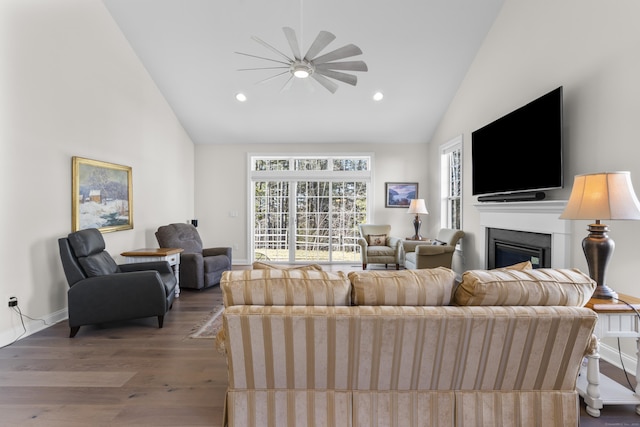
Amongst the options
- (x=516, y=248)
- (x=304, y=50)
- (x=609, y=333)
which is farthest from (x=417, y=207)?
(x=609, y=333)

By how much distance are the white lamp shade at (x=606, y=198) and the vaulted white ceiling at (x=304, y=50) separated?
8.60ft

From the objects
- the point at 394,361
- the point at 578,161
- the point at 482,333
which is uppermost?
the point at 578,161

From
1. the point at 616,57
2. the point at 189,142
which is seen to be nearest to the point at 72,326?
the point at 189,142

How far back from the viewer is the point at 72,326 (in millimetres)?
3096

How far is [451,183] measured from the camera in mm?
6129

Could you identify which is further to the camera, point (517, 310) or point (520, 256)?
point (520, 256)

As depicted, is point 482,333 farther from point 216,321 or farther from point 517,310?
point 216,321

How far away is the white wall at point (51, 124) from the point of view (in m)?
2.98

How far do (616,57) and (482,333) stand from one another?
261 centimetres

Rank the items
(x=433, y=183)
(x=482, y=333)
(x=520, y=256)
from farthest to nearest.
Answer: (x=433, y=183)
(x=520, y=256)
(x=482, y=333)

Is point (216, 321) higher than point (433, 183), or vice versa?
point (433, 183)

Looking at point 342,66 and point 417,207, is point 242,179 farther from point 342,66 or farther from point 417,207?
point 342,66

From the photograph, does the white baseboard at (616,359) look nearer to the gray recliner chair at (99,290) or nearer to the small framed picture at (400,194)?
the gray recliner chair at (99,290)

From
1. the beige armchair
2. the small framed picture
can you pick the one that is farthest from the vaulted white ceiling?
the beige armchair
